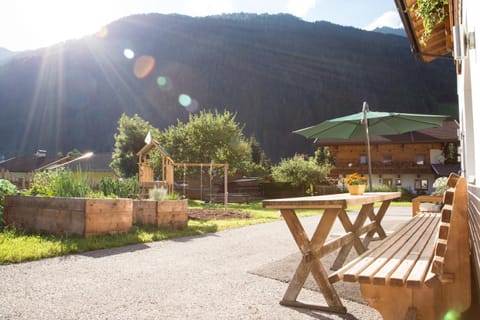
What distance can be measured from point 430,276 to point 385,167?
130 feet

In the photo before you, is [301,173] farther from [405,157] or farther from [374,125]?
[374,125]

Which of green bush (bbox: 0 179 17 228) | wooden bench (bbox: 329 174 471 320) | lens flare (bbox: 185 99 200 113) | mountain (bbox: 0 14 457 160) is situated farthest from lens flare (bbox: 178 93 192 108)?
wooden bench (bbox: 329 174 471 320)

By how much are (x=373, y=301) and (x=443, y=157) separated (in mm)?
40904

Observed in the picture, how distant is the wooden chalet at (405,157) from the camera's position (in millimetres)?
38156

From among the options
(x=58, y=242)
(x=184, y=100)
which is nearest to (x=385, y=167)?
(x=58, y=242)

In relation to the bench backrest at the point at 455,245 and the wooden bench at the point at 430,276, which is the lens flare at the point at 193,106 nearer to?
the wooden bench at the point at 430,276

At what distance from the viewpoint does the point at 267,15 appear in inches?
7244

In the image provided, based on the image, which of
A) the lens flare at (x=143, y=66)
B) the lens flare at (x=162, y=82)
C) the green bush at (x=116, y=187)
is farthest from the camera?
the lens flare at (x=143, y=66)

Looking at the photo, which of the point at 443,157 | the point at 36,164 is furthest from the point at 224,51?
the point at 443,157

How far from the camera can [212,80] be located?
13725 centimetres

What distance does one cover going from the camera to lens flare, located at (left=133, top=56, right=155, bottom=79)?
146788 mm

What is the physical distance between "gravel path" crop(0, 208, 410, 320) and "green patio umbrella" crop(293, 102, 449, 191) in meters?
3.74

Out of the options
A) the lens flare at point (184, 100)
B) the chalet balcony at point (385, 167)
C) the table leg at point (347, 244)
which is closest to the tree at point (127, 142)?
the chalet balcony at point (385, 167)

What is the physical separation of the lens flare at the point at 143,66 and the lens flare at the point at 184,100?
2339 centimetres
